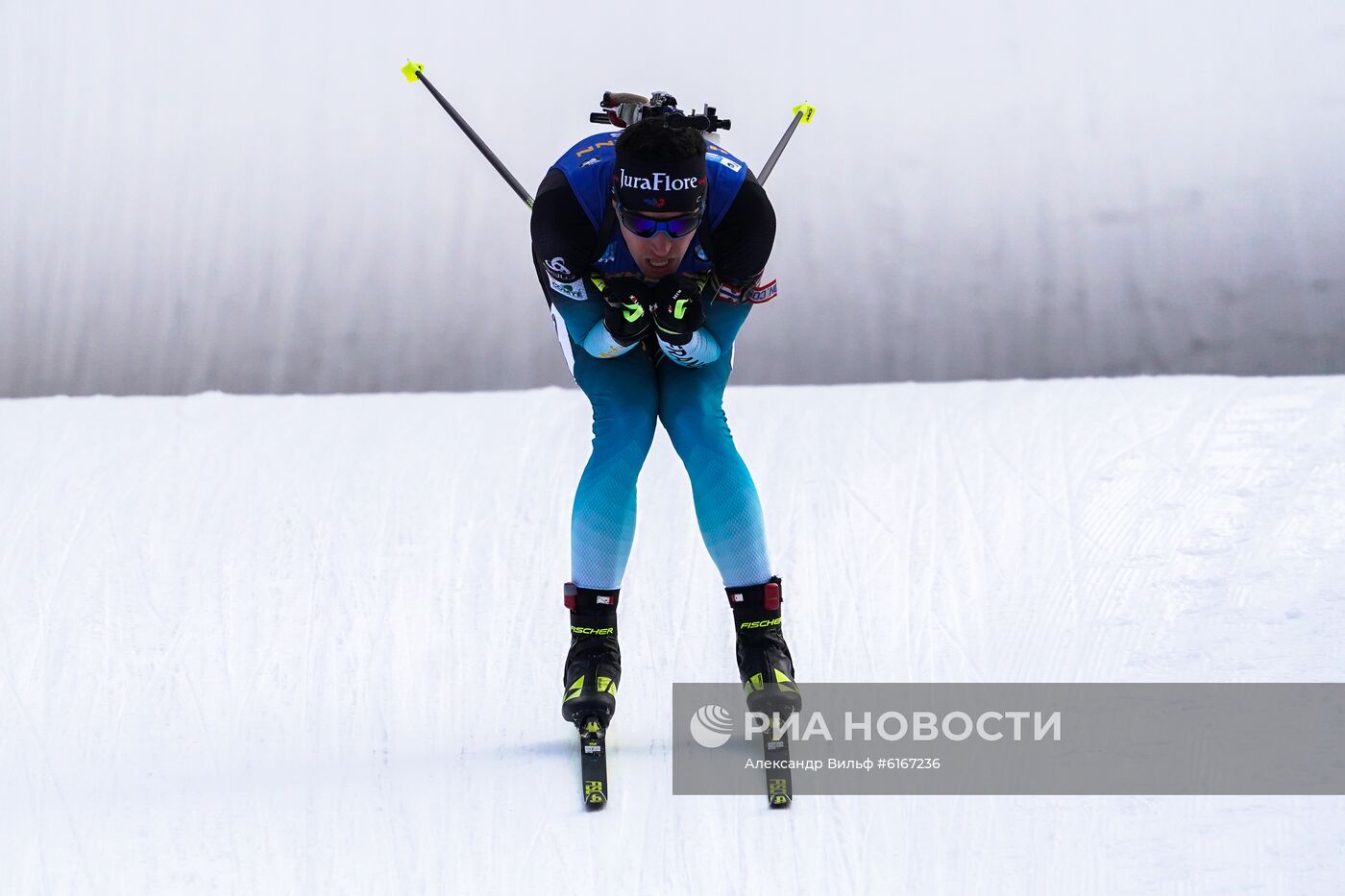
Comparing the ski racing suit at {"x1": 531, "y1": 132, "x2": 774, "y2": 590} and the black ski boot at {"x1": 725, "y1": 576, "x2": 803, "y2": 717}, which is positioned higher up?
the ski racing suit at {"x1": 531, "y1": 132, "x2": 774, "y2": 590}

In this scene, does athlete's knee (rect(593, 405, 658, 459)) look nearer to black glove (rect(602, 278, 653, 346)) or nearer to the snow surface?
black glove (rect(602, 278, 653, 346))

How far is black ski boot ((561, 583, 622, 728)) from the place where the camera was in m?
2.79


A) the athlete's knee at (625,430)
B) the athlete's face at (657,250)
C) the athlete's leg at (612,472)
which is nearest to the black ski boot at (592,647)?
the athlete's leg at (612,472)

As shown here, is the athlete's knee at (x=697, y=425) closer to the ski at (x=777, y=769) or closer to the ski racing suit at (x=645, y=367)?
the ski racing suit at (x=645, y=367)

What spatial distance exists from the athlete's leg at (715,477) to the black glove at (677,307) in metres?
0.20

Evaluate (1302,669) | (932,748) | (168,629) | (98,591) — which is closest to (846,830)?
(932,748)

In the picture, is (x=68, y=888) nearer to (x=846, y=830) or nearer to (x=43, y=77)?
(x=846, y=830)

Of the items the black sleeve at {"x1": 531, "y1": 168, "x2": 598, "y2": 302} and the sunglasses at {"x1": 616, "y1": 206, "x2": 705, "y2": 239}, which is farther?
the black sleeve at {"x1": 531, "y1": 168, "x2": 598, "y2": 302}

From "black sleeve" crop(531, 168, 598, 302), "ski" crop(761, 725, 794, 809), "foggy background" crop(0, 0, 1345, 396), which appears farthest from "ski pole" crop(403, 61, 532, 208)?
"foggy background" crop(0, 0, 1345, 396)

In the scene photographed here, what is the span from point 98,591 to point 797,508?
221 centimetres

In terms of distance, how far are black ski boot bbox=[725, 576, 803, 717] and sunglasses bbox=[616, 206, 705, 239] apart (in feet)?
2.37

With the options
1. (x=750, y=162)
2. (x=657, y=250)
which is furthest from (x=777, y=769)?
(x=750, y=162)

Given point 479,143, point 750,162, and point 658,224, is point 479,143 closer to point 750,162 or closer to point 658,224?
point 658,224

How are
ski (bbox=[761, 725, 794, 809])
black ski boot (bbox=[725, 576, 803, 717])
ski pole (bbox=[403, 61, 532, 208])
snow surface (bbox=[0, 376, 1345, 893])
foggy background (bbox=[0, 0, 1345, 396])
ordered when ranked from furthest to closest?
1. foggy background (bbox=[0, 0, 1345, 396])
2. ski pole (bbox=[403, 61, 532, 208])
3. black ski boot (bbox=[725, 576, 803, 717])
4. ski (bbox=[761, 725, 794, 809])
5. snow surface (bbox=[0, 376, 1345, 893])
